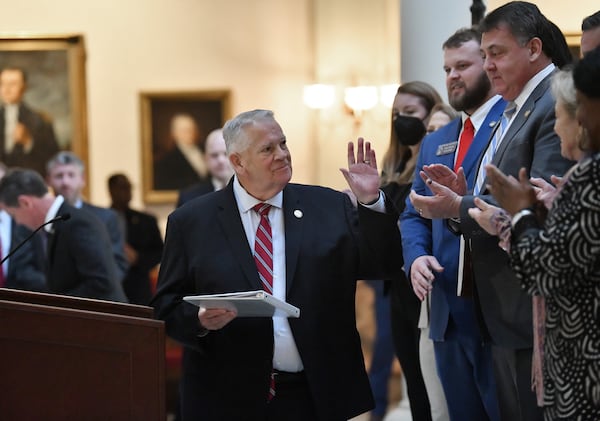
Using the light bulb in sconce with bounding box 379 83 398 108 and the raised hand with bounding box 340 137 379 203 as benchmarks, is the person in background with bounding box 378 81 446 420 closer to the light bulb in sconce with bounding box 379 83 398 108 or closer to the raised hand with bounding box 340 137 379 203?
the raised hand with bounding box 340 137 379 203

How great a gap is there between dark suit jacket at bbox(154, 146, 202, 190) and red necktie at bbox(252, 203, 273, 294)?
7604 mm

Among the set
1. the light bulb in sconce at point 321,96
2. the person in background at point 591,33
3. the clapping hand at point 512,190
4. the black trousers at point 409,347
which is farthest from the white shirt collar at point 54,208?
the light bulb in sconce at point 321,96

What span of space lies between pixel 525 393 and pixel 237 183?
4.79 feet

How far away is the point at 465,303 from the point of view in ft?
14.9

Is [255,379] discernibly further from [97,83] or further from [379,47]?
[97,83]

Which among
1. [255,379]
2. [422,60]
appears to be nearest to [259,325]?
[255,379]

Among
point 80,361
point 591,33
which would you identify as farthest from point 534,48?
point 80,361

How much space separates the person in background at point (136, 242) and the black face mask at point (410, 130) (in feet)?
12.8

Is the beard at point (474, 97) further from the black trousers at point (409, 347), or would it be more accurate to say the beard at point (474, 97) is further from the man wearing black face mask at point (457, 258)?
the black trousers at point (409, 347)

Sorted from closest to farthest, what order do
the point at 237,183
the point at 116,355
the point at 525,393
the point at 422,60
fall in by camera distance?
the point at 525,393
the point at 116,355
the point at 237,183
the point at 422,60

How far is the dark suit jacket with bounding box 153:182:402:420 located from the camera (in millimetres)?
4289

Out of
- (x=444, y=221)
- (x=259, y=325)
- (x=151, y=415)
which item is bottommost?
(x=151, y=415)

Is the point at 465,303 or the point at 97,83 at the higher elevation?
the point at 97,83

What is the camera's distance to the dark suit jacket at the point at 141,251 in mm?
9133
